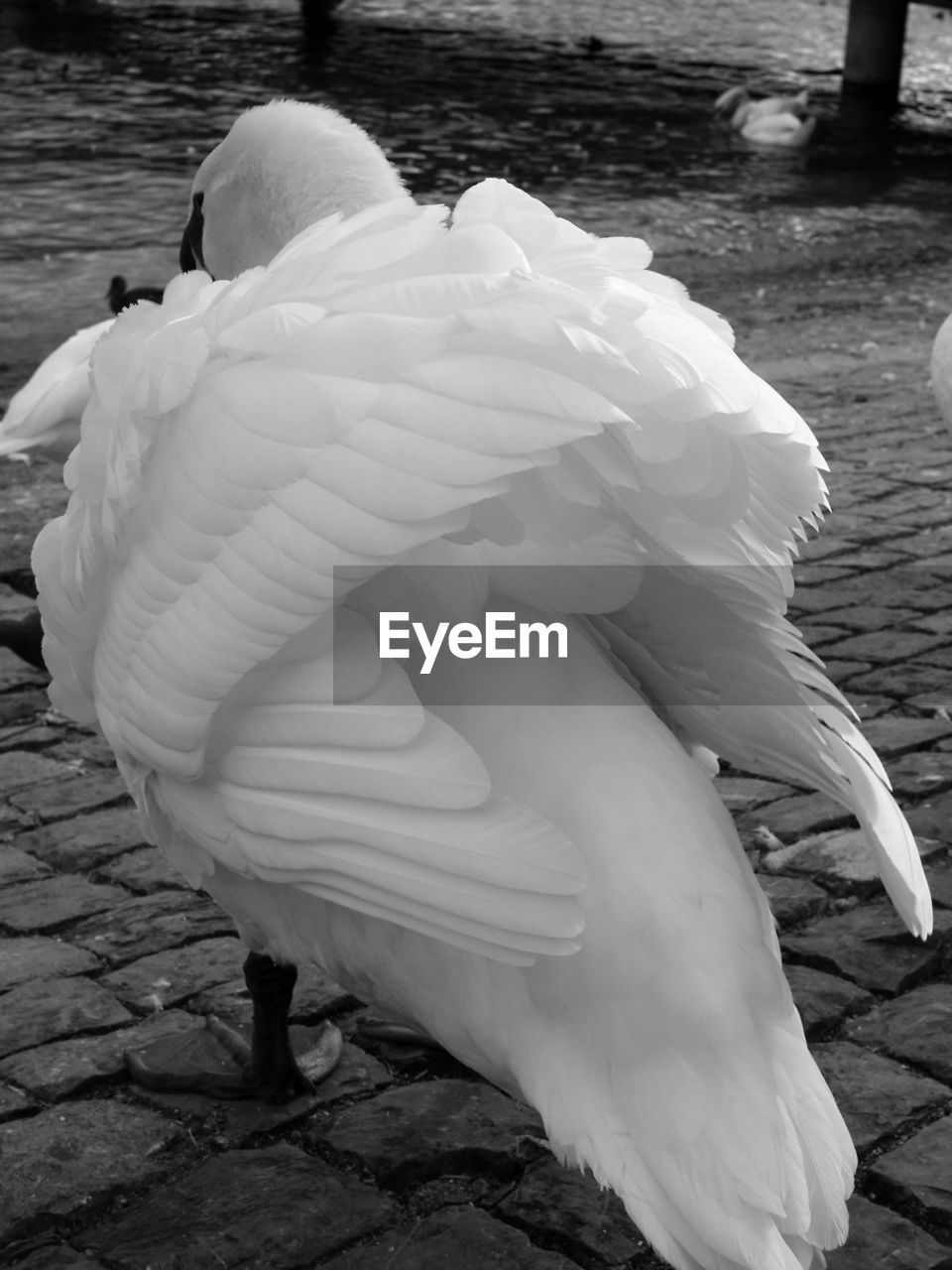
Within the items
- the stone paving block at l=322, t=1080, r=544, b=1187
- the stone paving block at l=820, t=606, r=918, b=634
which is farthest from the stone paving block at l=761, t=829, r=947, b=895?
the stone paving block at l=820, t=606, r=918, b=634

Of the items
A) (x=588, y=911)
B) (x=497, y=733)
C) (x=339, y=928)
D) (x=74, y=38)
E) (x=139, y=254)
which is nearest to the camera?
(x=588, y=911)

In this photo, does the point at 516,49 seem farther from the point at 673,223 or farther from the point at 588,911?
the point at 588,911

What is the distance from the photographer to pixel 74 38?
24.5m

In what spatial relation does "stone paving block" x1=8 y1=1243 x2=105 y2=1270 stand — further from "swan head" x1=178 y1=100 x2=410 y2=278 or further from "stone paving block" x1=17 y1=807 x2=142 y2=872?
"swan head" x1=178 y1=100 x2=410 y2=278

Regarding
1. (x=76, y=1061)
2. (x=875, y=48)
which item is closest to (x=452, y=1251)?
(x=76, y=1061)

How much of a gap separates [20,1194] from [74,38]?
2398 centimetres

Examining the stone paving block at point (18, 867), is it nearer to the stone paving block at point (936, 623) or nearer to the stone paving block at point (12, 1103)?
the stone paving block at point (12, 1103)

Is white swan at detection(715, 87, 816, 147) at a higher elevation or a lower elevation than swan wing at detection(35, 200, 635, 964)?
lower

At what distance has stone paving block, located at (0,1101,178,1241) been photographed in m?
2.82

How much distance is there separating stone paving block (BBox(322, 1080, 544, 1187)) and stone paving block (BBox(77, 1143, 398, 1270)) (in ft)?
0.26

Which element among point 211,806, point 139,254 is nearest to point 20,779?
point 211,806

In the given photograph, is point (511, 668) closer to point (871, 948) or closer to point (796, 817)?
point (871, 948)

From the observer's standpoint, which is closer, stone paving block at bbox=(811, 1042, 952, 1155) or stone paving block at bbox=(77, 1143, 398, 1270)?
stone paving block at bbox=(77, 1143, 398, 1270)

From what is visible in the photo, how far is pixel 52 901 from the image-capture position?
12.7 feet
